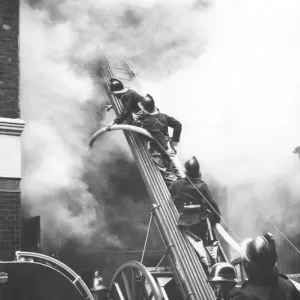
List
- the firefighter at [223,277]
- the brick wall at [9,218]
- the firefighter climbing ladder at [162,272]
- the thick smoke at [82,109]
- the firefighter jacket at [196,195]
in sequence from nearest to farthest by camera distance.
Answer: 1. the firefighter at [223,277]
2. the brick wall at [9,218]
3. the firefighter climbing ladder at [162,272]
4. the firefighter jacket at [196,195]
5. the thick smoke at [82,109]

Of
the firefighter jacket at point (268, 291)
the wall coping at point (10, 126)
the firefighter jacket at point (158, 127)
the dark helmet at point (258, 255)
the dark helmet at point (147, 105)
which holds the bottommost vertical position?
the firefighter jacket at point (268, 291)

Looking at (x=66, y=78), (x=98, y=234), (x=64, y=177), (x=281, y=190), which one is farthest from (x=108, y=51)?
(x=281, y=190)

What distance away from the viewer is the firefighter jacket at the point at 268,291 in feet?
10.5

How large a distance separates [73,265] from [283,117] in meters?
4.43

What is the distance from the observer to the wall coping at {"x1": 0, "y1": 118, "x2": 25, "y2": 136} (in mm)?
6227

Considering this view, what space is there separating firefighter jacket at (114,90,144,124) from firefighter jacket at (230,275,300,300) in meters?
4.87

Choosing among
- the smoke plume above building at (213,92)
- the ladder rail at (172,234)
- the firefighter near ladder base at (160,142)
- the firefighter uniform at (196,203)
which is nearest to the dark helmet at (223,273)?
the ladder rail at (172,234)

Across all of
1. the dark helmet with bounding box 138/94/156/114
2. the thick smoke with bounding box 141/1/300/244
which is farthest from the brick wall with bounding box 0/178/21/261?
the thick smoke with bounding box 141/1/300/244

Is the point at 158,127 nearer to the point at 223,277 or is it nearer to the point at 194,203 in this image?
the point at 194,203

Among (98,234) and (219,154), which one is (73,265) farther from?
(219,154)

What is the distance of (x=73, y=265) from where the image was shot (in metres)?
7.70

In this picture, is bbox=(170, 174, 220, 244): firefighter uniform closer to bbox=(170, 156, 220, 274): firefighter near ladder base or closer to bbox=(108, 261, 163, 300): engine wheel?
bbox=(170, 156, 220, 274): firefighter near ladder base

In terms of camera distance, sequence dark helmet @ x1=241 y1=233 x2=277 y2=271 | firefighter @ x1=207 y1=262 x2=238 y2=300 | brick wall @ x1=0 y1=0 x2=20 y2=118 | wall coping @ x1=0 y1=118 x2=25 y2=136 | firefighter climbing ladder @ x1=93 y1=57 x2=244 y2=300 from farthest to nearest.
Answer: firefighter climbing ladder @ x1=93 y1=57 x2=244 y2=300, brick wall @ x1=0 y1=0 x2=20 y2=118, wall coping @ x1=0 y1=118 x2=25 y2=136, firefighter @ x1=207 y1=262 x2=238 y2=300, dark helmet @ x1=241 y1=233 x2=277 y2=271

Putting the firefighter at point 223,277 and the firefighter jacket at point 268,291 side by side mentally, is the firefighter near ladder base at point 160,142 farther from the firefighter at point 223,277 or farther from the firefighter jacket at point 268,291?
the firefighter jacket at point 268,291
